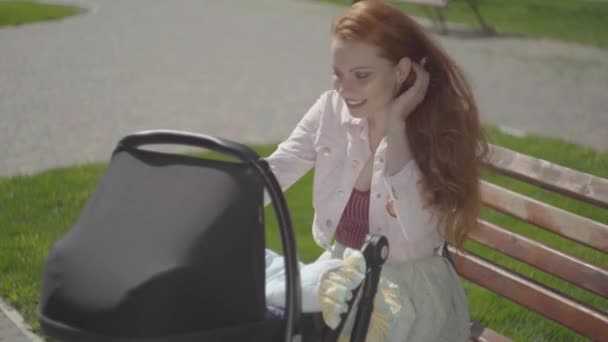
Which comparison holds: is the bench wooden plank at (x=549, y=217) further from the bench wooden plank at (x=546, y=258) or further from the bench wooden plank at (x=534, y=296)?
the bench wooden plank at (x=534, y=296)

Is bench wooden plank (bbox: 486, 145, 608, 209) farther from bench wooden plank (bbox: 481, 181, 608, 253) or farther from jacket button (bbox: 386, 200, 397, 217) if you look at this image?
jacket button (bbox: 386, 200, 397, 217)

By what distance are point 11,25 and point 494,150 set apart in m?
10.8

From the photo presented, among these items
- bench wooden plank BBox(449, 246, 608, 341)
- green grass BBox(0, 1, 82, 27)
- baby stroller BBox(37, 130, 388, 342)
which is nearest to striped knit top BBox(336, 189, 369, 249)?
bench wooden plank BBox(449, 246, 608, 341)

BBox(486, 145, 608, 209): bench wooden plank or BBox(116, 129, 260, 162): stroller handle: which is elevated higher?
BBox(116, 129, 260, 162): stroller handle

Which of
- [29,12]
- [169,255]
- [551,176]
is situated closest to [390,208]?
[551,176]

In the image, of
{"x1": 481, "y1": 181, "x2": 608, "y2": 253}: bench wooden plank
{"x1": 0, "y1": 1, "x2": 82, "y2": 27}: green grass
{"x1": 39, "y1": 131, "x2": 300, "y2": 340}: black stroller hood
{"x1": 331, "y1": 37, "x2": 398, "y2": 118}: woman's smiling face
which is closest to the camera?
{"x1": 39, "y1": 131, "x2": 300, "y2": 340}: black stroller hood

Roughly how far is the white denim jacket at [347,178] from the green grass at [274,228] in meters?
1.24

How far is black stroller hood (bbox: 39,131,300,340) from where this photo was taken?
2041 mm

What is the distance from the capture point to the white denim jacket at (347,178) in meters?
2.80

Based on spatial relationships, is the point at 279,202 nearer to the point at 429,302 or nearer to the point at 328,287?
the point at 328,287

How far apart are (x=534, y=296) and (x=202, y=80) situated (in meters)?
6.92

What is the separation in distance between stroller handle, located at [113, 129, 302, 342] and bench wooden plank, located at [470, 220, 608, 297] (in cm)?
116

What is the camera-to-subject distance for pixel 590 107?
30.0 feet

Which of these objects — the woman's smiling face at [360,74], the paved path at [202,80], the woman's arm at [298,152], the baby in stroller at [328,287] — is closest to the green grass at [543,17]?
the paved path at [202,80]
